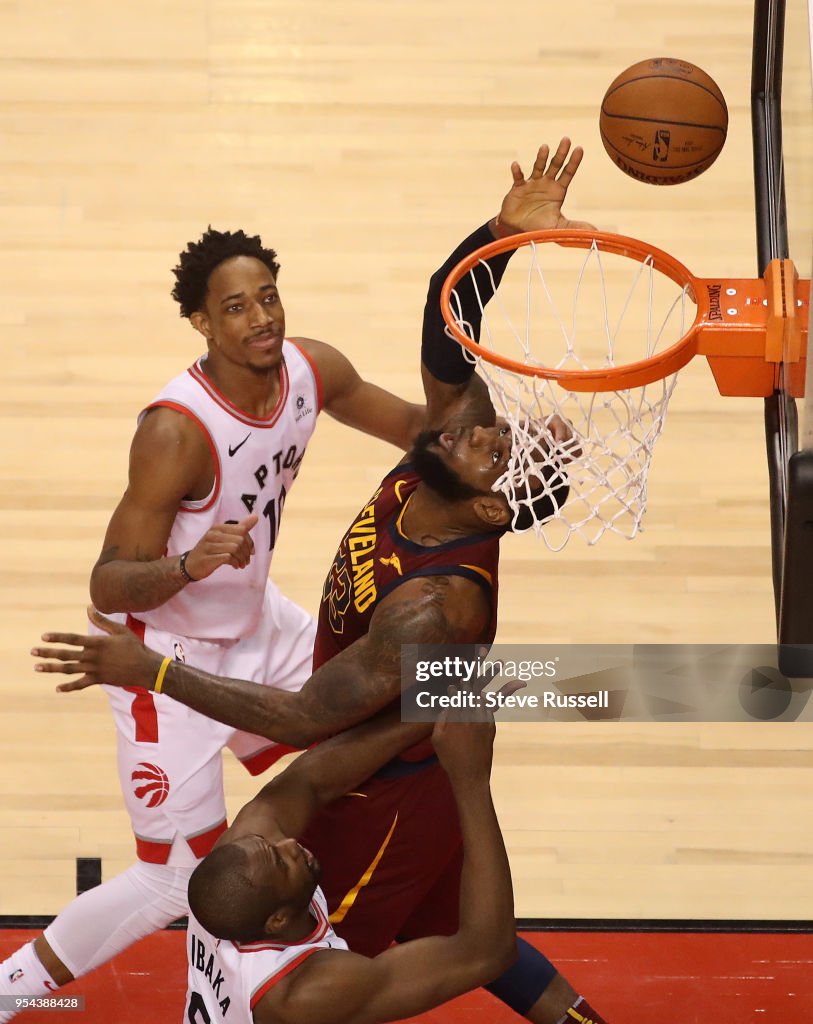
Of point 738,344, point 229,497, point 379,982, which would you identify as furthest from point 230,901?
point 738,344

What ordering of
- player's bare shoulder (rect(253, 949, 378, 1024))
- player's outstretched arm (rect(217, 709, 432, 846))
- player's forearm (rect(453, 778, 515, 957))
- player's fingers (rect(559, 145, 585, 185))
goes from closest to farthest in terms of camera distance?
player's bare shoulder (rect(253, 949, 378, 1024)) < player's forearm (rect(453, 778, 515, 957)) < player's outstretched arm (rect(217, 709, 432, 846)) < player's fingers (rect(559, 145, 585, 185))

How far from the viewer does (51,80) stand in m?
6.23

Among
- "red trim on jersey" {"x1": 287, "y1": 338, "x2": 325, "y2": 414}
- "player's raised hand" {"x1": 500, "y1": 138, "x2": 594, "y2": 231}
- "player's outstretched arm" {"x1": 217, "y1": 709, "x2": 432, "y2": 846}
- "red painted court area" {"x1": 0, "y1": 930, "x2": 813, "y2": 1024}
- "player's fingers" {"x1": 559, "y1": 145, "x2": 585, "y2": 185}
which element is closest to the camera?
"player's outstretched arm" {"x1": 217, "y1": 709, "x2": 432, "y2": 846}

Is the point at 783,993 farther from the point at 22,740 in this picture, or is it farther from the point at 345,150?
the point at 345,150

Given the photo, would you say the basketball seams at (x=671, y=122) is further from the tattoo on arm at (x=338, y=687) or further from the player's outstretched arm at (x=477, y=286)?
the tattoo on arm at (x=338, y=687)

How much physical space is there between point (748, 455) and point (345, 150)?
6.68 ft

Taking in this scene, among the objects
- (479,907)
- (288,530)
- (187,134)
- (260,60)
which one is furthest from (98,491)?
(479,907)

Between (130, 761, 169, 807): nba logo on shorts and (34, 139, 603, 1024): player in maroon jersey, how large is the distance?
49 cm

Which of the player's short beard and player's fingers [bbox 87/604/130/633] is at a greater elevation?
the player's short beard

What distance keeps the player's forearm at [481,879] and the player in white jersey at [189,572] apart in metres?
0.94

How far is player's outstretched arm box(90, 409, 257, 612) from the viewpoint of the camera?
145 inches

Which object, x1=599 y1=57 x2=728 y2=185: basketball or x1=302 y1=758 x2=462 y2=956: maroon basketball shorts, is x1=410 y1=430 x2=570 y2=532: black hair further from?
x1=599 y1=57 x2=728 y2=185: basketball

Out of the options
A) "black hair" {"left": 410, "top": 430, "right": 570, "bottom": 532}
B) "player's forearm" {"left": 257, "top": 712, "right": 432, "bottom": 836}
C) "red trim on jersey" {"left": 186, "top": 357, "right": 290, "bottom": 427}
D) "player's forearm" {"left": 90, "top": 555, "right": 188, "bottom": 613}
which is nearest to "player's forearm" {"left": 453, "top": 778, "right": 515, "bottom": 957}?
"player's forearm" {"left": 257, "top": 712, "right": 432, "bottom": 836}

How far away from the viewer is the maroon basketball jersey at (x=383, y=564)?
3.43 meters
